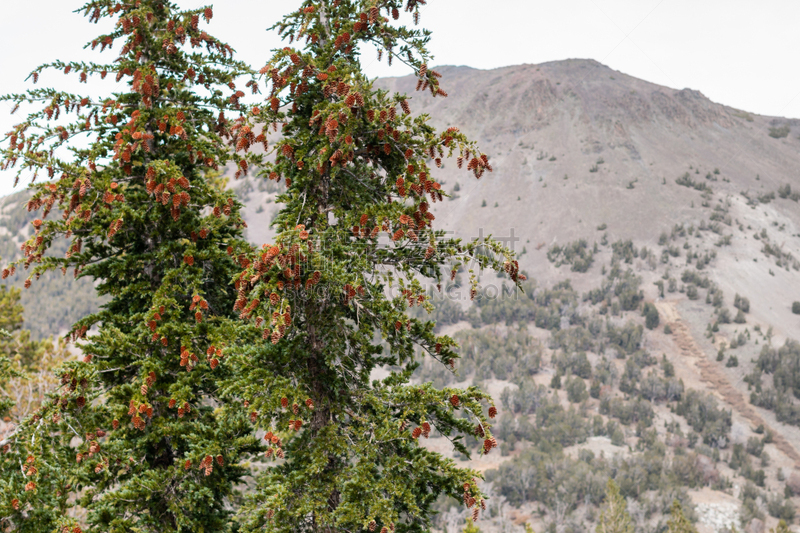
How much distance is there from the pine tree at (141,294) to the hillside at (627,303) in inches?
207

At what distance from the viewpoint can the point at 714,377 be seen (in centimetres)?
6119

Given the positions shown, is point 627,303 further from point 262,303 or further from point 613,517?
point 262,303

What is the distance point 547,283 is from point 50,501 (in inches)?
3343

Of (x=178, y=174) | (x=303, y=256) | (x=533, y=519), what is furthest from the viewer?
(x=533, y=519)

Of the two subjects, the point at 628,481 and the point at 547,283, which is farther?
the point at 547,283

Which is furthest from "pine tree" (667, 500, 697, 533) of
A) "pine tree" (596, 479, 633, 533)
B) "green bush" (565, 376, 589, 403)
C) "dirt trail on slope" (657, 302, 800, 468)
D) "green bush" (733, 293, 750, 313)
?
"green bush" (733, 293, 750, 313)

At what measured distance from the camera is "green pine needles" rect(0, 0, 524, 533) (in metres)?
5.72

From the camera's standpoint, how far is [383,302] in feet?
20.0

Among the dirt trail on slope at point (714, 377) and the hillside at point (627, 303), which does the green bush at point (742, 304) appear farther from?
the dirt trail on slope at point (714, 377)

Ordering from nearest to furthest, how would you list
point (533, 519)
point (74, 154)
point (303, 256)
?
point (303, 256) < point (74, 154) < point (533, 519)

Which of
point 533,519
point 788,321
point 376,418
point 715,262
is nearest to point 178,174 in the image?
point 376,418

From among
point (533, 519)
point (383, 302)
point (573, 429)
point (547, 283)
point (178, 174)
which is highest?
point (178, 174)

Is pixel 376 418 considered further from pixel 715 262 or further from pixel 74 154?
pixel 715 262

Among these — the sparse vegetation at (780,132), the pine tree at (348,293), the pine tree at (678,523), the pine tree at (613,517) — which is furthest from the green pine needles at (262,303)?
the sparse vegetation at (780,132)
